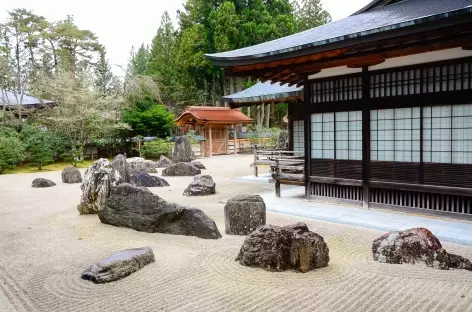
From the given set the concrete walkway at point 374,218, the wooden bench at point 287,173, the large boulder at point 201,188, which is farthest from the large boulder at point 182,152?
the concrete walkway at point 374,218

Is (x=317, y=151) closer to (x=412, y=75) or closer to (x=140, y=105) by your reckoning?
(x=412, y=75)

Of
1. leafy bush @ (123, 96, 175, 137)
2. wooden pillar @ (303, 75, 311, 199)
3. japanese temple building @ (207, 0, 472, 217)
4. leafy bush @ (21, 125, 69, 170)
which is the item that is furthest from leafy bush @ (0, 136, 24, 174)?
wooden pillar @ (303, 75, 311, 199)

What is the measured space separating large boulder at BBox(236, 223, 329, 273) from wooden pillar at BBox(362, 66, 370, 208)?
13.0ft

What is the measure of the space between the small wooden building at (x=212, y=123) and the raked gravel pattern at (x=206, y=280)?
21643 millimetres

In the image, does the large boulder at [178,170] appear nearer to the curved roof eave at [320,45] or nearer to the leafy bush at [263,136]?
the curved roof eave at [320,45]

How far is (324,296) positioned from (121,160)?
31.4 ft

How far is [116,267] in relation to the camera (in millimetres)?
4699

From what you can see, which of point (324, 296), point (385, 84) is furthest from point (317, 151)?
point (324, 296)

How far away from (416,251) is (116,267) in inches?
152

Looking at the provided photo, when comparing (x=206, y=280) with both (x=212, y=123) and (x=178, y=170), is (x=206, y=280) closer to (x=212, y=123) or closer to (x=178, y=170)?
(x=178, y=170)

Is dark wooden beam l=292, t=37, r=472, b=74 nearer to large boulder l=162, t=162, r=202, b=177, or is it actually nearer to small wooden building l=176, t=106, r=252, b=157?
large boulder l=162, t=162, r=202, b=177

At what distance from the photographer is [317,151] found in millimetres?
9477

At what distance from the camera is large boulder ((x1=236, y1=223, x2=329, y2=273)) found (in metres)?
4.78

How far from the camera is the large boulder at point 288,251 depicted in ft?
15.7
